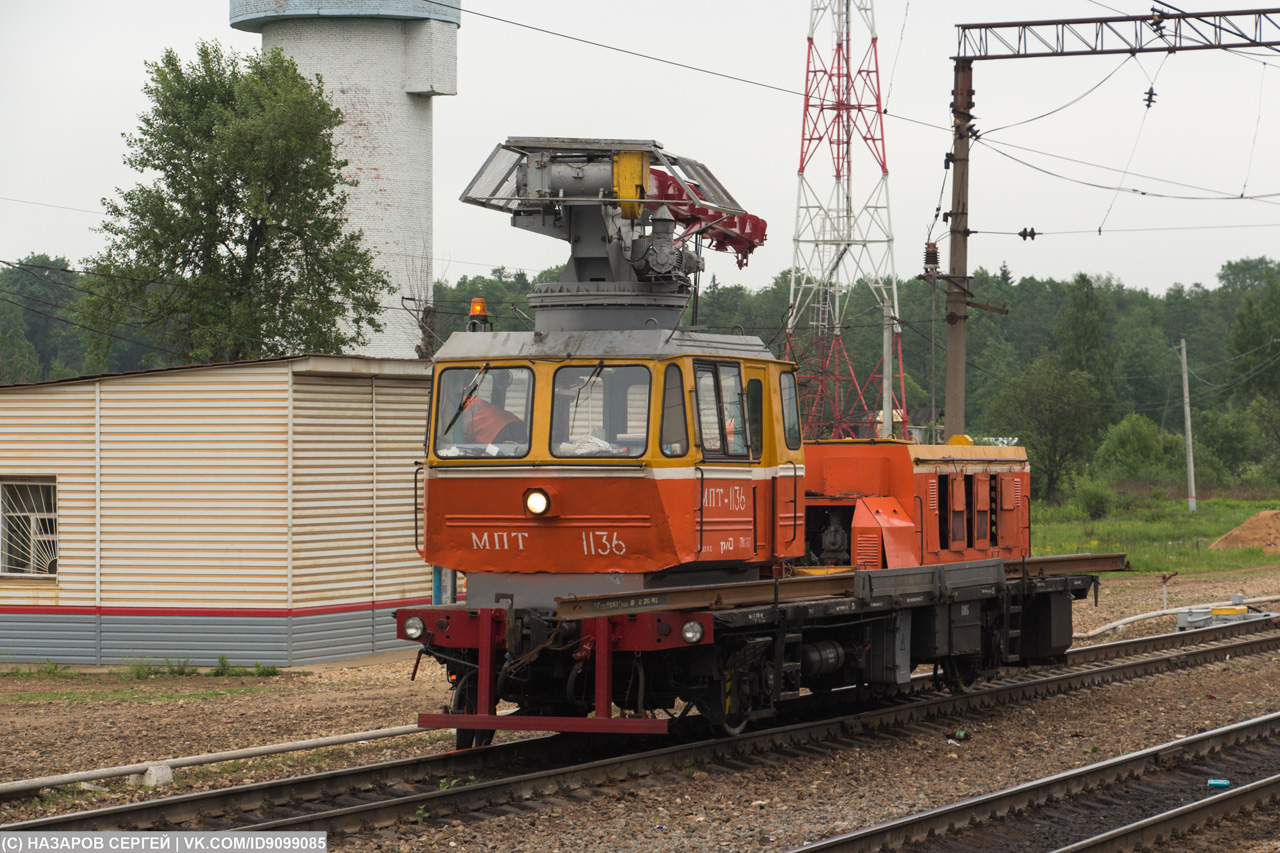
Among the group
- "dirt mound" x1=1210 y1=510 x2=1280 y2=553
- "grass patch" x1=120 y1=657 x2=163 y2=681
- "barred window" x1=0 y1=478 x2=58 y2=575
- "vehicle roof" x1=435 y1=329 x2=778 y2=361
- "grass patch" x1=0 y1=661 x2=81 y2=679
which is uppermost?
"vehicle roof" x1=435 y1=329 x2=778 y2=361

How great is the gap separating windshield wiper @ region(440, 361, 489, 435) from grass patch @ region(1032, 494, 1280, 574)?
25.1 m

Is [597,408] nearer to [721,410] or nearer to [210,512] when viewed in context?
[721,410]

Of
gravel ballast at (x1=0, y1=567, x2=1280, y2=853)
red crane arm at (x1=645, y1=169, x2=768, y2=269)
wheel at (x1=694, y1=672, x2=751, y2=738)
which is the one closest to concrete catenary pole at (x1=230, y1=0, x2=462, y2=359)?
gravel ballast at (x1=0, y1=567, x2=1280, y2=853)

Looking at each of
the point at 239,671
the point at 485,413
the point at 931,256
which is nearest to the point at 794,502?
the point at 485,413

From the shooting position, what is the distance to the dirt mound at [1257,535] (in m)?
37.6

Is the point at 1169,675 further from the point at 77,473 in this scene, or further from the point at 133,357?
the point at 133,357

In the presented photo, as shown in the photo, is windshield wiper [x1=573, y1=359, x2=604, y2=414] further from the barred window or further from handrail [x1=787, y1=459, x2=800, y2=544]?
the barred window

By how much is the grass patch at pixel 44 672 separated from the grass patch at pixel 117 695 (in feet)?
5.61

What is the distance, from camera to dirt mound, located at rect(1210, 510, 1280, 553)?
3759cm

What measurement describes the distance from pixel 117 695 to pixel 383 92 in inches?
1194

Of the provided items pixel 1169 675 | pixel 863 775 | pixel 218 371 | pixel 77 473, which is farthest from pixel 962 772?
pixel 77 473

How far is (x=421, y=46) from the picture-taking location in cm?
4272

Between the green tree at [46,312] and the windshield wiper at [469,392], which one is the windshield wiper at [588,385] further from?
the green tree at [46,312]

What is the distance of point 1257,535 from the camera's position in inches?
1497
